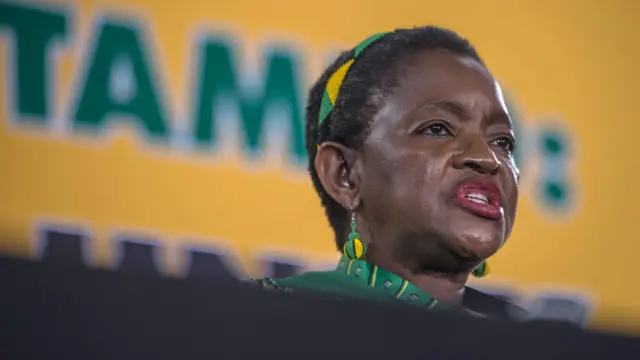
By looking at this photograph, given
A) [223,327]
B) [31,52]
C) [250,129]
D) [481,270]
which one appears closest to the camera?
[223,327]

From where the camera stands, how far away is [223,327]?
1.72 feet

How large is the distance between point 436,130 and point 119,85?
1.04 meters

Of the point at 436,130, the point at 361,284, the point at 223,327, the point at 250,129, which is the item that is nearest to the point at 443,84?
the point at 436,130

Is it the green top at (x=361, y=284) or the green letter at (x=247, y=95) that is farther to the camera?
the green letter at (x=247, y=95)

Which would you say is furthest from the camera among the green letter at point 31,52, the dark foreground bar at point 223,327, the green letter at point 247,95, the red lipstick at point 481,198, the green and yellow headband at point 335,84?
the green letter at point 247,95

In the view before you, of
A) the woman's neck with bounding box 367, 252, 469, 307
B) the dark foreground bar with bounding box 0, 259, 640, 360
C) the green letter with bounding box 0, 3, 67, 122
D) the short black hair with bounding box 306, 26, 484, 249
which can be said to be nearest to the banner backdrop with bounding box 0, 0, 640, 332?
the green letter with bounding box 0, 3, 67, 122

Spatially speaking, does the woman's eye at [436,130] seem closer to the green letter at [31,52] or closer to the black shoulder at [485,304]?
the black shoulder at [485,304]

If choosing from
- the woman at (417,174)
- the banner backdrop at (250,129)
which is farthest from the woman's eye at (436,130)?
the banner backdrop at (250,129)

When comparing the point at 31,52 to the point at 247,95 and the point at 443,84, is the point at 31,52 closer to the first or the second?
the point at 247,95

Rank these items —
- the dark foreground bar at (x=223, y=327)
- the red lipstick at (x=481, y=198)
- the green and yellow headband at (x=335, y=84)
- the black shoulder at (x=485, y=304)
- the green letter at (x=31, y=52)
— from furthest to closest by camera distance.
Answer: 1. the green letter at (x=31, y=52)
2. the green and yellow headband at (x=335, y=84)
3. the black shoulder at (x=485, y=304)
4. the red lipstick at (x=481, y=198)
5. the dark foreground bar at (x=223, y=327)

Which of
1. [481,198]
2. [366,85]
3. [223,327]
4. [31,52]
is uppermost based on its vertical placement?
[31,52]

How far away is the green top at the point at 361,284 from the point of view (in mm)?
1256

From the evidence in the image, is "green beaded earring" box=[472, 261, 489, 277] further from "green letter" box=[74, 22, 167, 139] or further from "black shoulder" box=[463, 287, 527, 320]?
"green letter" box=[74, 22, 167, 139]

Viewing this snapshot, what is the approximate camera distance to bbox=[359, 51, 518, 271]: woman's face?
1.24m
